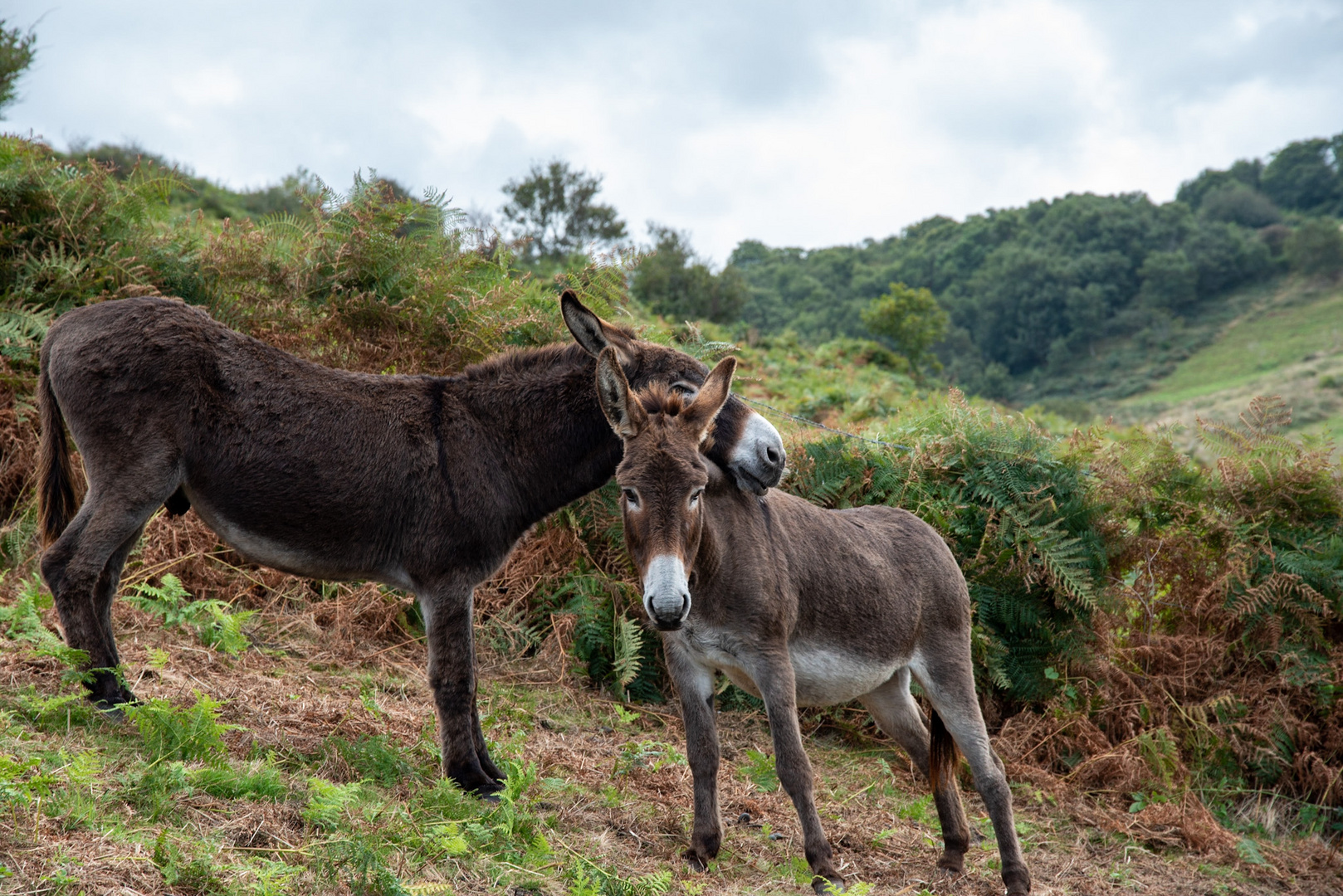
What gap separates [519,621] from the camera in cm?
657

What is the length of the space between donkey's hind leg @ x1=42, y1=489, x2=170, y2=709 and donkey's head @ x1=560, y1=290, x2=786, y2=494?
198 cm

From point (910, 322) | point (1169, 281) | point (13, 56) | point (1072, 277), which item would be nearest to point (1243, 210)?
point (1169, 281)

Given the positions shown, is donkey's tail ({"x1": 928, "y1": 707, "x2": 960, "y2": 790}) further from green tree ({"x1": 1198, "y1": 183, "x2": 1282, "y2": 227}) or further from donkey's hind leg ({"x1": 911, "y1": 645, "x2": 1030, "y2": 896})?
green tree ({"x1": 1198, "y1": 183, "x2": 1282, "y2": 227})

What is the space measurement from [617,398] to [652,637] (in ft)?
10.3

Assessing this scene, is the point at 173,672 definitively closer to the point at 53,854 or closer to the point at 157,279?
the point at 53,854

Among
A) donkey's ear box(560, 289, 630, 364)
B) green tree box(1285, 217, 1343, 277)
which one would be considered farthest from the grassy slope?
donkey's ear box(560, 289, 630, 364)

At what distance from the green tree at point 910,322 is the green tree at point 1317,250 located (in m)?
41.6

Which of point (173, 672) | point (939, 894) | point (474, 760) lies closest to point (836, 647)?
point (939, 894)

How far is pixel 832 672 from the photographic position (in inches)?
166

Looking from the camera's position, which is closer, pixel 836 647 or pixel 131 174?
pixel 836 647

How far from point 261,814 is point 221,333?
2.13 meters

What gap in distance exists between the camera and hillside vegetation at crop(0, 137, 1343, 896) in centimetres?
453

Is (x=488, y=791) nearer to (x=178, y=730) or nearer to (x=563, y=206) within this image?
(x=178, y=730)

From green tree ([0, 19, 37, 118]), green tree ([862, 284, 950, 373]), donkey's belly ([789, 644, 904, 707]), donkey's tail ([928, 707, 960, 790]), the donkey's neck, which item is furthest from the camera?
green tree ([862, 284, 950, 373])
